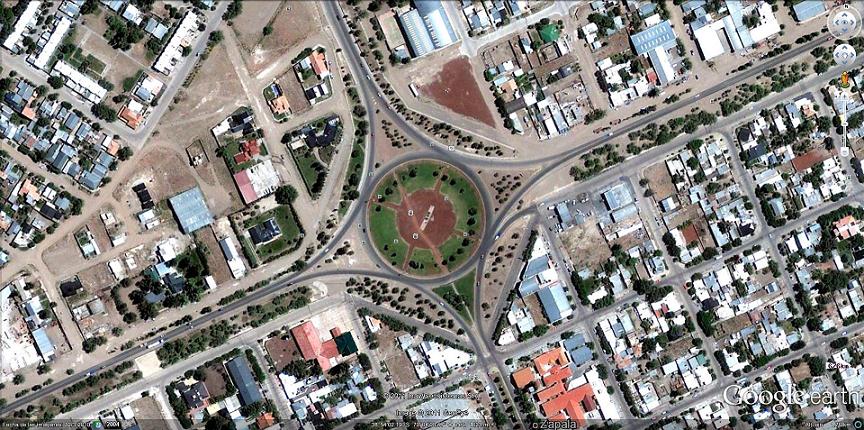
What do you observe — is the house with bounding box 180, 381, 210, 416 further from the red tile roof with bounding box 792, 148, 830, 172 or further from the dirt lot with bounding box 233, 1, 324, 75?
the red tile roof with bounding box 792, 148, 830, 172

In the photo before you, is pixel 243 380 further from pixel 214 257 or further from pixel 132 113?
pixel 132 113

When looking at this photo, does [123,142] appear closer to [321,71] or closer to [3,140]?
[3,140]

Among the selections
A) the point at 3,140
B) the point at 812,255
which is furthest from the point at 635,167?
the point at 3,140

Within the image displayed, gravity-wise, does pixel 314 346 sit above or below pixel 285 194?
below

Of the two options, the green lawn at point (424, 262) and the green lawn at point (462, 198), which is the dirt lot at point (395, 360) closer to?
the green lawn at point (424, 262)

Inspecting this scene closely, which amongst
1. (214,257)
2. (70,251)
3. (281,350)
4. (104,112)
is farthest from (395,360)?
(104,112)

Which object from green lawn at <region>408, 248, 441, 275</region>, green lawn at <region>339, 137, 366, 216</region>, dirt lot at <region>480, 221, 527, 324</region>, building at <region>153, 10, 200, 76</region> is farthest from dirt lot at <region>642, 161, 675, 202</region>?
building at <region>153, 10, 200, 76</region>
